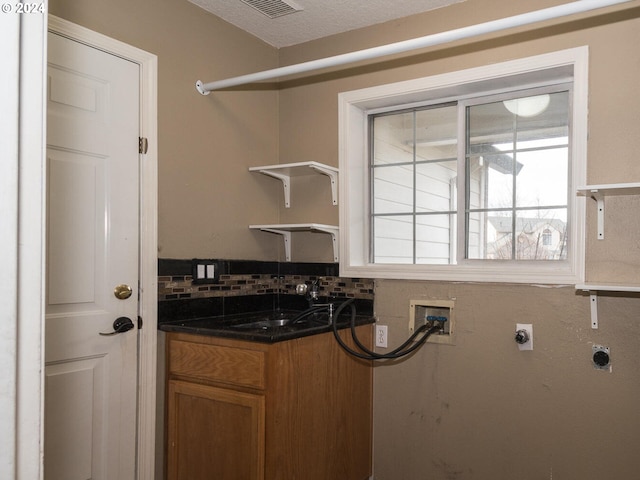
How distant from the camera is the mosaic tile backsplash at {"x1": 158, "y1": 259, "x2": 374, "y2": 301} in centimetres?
250

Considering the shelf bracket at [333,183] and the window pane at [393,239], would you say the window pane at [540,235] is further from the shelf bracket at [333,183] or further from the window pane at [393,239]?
the shelf bracket at [333,183]

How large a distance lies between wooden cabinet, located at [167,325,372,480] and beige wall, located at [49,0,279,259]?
0.59 metres

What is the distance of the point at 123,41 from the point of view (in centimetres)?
231

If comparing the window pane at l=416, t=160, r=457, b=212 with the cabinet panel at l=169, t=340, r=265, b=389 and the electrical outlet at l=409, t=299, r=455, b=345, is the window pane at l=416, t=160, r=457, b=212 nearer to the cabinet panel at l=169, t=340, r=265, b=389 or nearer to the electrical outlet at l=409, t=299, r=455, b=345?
the electrical outlet at l=409, t=299, r=455, b=345

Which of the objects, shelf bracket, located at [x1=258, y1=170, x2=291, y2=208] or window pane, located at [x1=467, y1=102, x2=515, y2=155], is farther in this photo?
shelf bracket, located at [x1=258, y1=170, x2=291, y2=208]

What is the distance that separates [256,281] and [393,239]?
2.67ft

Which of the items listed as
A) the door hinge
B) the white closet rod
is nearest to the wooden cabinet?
the door hinge

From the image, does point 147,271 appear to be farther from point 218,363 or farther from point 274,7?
point 274,7

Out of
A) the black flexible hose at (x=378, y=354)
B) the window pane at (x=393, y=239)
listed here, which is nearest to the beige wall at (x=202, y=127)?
the window pane at (x=393, y=239)

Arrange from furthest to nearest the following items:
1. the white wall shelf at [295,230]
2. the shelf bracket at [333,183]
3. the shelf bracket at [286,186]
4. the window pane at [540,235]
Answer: the shelf bracket at [286,186], the shelf bracket at [333,183], the white wall shelf at [295,230], the window pane at [540,235]

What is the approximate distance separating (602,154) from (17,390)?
226 centimetres

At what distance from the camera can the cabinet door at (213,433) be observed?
2.12 metres

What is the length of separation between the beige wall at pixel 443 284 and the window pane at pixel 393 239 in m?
0.24

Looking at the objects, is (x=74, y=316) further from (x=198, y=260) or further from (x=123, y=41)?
(x=123, y=41)
